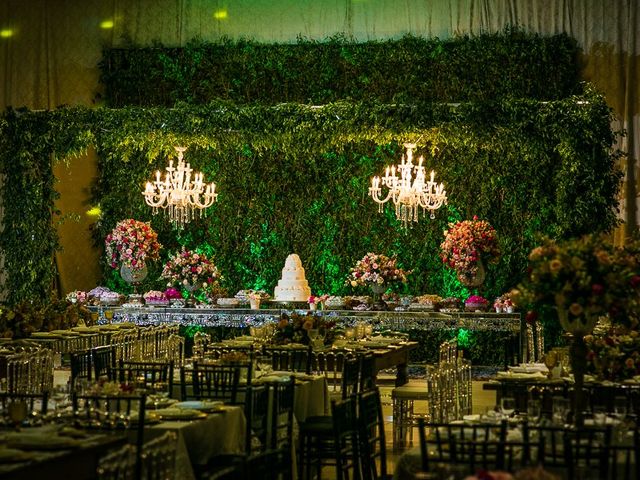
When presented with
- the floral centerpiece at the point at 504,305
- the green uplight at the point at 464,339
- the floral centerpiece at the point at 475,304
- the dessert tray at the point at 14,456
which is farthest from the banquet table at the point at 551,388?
the green uplight at the point at 464,339

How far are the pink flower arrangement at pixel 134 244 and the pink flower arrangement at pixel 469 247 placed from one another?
3850mm

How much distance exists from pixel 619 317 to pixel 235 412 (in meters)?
2.27

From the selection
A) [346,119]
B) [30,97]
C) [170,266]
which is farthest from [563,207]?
[30,97]

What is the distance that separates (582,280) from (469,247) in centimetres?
880

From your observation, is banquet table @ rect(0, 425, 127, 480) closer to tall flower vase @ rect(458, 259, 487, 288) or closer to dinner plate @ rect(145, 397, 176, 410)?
dinner plate @ rect(145, 397, 176, 410)

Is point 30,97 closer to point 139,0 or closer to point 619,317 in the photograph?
point 139,0

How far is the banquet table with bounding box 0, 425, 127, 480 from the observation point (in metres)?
4.70

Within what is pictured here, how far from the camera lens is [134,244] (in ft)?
52.4

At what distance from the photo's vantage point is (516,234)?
16547 mm

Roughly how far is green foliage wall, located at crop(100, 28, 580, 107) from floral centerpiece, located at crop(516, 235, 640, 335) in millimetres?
10301

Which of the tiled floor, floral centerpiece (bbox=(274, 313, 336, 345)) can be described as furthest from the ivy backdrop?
floral centerpiece (bbox=(274, 313, 336, 345))

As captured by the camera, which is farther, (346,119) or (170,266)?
(170,266)

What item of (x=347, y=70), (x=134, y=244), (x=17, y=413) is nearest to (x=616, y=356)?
(x=17, y=413)

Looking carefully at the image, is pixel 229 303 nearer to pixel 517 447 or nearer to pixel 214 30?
pixel 214 30
